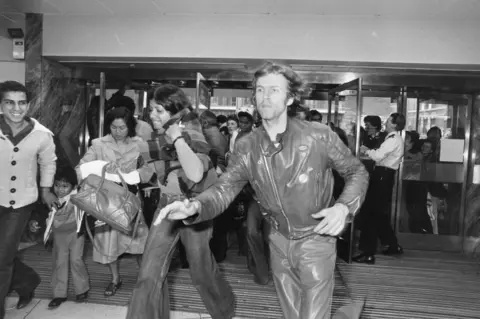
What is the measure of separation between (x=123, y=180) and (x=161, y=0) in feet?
8.85

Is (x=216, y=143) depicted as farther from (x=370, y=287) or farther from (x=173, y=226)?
(x=370, y=287)

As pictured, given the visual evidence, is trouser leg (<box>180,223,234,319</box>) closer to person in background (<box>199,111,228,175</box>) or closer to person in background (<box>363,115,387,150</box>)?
person in background (<box>199,111,228,175</box>)

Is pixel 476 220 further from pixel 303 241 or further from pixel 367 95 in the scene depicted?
pixel 303 241

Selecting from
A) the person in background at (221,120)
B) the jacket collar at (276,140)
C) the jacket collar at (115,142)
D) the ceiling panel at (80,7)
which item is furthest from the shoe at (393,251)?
the ceiling panel at (80,7)

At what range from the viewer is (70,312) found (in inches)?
143

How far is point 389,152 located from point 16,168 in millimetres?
4216

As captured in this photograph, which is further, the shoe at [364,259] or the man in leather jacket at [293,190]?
the shoe at [364,259]

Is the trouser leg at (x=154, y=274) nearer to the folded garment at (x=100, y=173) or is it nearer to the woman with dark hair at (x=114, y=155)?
the folded garment at (x=100, y=173)

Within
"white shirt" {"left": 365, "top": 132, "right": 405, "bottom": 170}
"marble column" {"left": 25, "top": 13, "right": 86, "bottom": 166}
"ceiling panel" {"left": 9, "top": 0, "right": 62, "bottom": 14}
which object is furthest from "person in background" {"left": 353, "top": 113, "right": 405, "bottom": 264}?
"ceiling panel" {"left": 9, "top": 0, "right": 62, "bottom": 14}

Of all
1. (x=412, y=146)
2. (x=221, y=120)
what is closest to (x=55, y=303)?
(x=221, y=120)

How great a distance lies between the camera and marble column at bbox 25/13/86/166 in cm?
590

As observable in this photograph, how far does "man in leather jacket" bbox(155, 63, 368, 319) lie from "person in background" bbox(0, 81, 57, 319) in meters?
1.84

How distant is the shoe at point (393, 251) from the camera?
19.5 feet

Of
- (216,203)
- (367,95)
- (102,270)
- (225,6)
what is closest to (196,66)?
(225,6)
